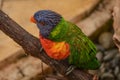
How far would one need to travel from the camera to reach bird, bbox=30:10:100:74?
4.73 ft

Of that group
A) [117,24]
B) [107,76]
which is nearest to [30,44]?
[117,24]

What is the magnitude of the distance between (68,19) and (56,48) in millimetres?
1032

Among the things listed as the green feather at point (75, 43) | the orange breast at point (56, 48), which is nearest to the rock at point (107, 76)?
the green feather at point (75, 43)

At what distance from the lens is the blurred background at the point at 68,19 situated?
2203 mm

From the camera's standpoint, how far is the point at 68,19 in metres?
2.48

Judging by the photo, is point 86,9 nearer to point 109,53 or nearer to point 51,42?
point 109,53

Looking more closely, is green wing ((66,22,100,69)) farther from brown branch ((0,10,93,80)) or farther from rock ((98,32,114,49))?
rock ((98,32,114,49))

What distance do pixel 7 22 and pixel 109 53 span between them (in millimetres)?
1051

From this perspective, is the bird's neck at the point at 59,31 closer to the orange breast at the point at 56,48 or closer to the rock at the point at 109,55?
the orange breast at the point at 56,48

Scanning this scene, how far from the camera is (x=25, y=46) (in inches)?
62.9

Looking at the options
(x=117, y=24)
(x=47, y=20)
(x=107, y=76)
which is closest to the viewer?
(x=47, y=20)

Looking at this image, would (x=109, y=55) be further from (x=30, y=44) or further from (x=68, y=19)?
(x=30, y=44)

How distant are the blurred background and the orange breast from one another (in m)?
0.70

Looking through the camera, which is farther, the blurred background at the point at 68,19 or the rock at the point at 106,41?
the rock at the point at 106,41
